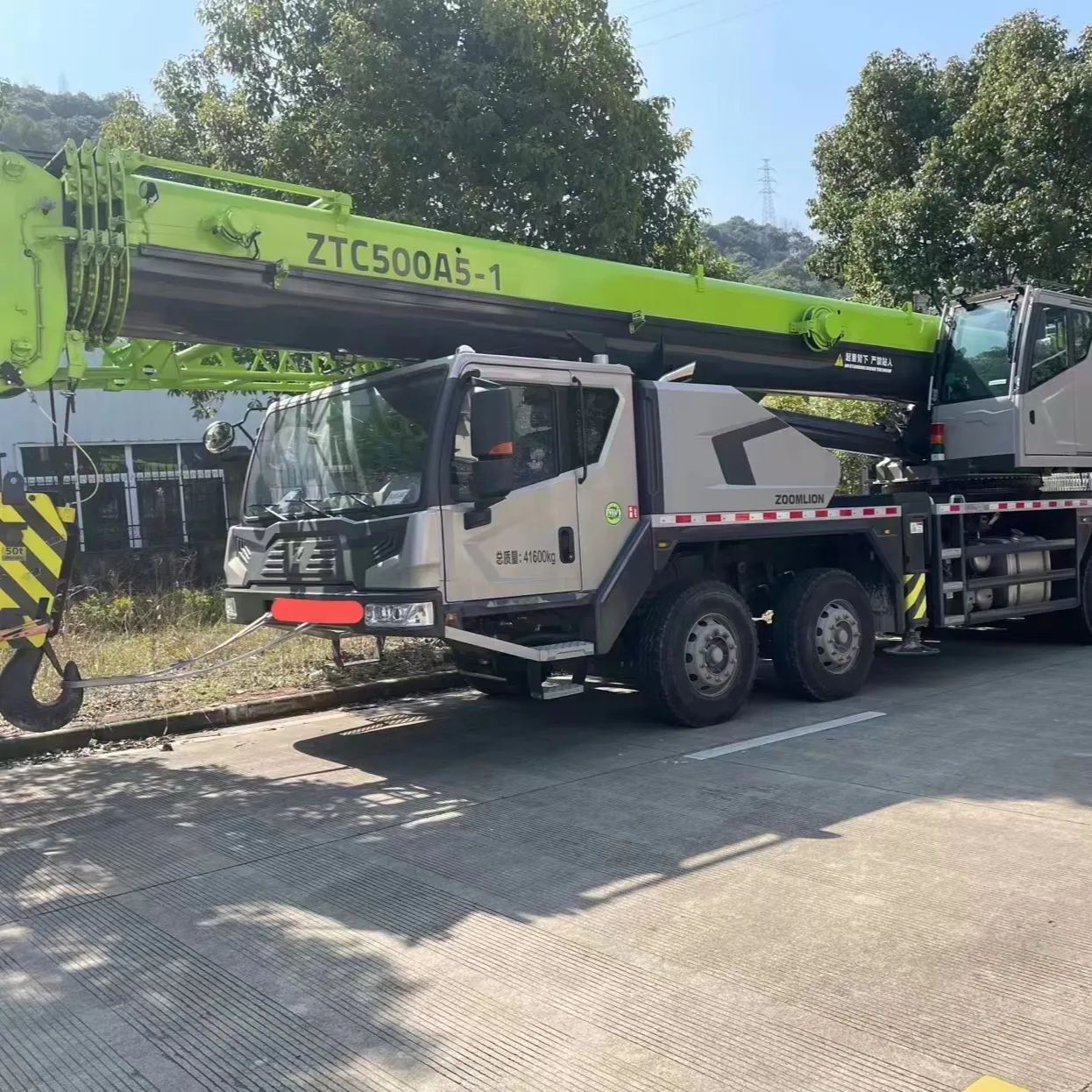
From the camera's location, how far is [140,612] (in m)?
11.6

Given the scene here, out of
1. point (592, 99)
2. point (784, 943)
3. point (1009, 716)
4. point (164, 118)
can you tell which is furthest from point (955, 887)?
point (164, 118)

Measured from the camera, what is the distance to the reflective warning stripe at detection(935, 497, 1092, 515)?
9602mm

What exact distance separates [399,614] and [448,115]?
657 centimetres

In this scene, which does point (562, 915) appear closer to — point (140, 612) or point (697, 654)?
point (697, 654)

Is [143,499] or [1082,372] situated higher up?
[1082,372]

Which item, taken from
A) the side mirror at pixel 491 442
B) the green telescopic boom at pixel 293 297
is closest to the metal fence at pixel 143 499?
the green telescopic boom at pixel 293 297

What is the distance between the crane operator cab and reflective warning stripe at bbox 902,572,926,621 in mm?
1631

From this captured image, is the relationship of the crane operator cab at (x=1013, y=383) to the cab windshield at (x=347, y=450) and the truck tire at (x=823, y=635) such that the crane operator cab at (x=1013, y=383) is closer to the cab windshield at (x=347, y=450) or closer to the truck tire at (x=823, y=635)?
the truck tire at (x=823, y=635)

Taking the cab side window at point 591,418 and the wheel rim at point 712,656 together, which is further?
the wheel rim at point 712,656

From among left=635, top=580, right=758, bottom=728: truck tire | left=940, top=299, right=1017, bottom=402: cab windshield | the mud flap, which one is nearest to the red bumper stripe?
the mud flap

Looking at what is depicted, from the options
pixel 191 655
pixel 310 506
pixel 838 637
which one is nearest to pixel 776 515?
pixel 838 637

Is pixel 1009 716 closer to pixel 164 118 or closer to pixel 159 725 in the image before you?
pixel 159 725

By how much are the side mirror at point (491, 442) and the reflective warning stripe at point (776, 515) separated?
144cm

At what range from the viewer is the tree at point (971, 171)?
1423 centimetres
